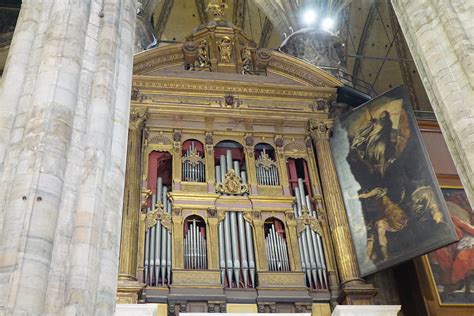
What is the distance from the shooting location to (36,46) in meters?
6.01

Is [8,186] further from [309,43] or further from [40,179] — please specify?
[309,43]

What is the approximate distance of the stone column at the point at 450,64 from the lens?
722cm

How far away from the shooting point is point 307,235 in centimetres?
1034

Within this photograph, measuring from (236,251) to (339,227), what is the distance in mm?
1813

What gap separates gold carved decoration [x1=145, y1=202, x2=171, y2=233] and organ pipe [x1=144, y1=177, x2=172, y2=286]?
35mm

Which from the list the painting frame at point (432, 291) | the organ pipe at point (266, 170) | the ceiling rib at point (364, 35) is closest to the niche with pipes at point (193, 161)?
the organ pipe at point (266, 170)

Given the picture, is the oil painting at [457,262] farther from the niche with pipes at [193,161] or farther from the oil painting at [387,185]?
the niche with pipes at [193,161]

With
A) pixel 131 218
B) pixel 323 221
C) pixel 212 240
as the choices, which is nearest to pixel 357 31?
pixel 323 221

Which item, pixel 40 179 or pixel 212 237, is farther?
pixel 212 237

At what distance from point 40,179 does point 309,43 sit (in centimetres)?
1147

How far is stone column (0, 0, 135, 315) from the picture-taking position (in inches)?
177

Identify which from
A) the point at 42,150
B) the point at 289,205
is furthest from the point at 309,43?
the point at 42,150

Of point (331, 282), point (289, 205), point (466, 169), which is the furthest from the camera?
point (289, 205)

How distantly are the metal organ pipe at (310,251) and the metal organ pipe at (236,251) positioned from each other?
873 mm
